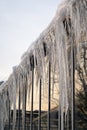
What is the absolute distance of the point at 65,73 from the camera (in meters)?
2.69

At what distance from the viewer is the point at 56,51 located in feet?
9.61

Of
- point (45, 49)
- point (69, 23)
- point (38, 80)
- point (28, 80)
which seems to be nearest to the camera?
point (69, 23)

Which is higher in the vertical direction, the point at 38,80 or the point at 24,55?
the point at 24,55

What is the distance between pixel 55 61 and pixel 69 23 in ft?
1.31

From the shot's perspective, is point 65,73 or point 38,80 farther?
point 38,80

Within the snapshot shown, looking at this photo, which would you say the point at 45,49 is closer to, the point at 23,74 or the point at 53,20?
the point at 53,20

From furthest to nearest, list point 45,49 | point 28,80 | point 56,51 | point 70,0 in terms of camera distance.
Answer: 1. point 28,80
2. point 45,49
3. point 56,51
4. point 70,0

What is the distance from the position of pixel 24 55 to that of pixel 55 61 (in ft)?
4.24

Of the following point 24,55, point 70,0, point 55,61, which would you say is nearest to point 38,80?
point 24,55

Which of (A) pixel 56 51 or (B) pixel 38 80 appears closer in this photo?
(A) pixel 56 51

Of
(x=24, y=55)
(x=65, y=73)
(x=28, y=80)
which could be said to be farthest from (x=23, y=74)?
(x=65, y=73)

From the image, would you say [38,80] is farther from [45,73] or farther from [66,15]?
[66,15]

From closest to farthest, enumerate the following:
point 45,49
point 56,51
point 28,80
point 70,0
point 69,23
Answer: point 70,0, point 69,23, point 56,51, point 45,49, point 28,80

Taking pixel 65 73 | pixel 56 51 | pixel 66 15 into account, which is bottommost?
pixel 65 73
